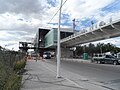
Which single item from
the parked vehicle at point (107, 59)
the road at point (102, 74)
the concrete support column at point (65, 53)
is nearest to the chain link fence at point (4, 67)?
the road at point (102, 74)

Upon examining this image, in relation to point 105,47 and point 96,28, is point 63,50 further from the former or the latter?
point 96,28

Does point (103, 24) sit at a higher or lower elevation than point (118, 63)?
higher

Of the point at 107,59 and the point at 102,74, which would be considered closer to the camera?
the point at 102,74

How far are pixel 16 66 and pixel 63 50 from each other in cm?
10279

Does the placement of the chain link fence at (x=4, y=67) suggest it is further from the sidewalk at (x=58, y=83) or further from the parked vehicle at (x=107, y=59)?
the parked vehicle at (x=107, y=59)

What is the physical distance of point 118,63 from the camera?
50188mm

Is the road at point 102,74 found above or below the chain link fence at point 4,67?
below

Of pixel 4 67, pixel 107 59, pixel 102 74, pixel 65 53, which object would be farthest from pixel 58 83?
pixel 65 53

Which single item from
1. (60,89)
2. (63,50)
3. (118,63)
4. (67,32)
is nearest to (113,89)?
(60,89)

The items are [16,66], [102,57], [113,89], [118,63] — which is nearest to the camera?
[113,89]

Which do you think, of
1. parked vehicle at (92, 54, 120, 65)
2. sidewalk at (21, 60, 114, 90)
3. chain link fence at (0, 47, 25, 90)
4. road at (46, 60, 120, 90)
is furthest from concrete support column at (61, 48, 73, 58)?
chain link fence at (0, 47, 25, 90)

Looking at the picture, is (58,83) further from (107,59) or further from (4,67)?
(107,59)

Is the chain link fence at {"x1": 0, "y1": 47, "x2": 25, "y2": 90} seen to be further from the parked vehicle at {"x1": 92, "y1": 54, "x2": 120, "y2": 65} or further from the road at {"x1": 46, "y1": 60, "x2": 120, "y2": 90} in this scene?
the parked vehicle at {"x1": 92, "y1": 54, "x2": 120, "y2": 65}

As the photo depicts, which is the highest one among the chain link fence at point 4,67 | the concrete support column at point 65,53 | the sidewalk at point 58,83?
the concrete support column at point 65,53
